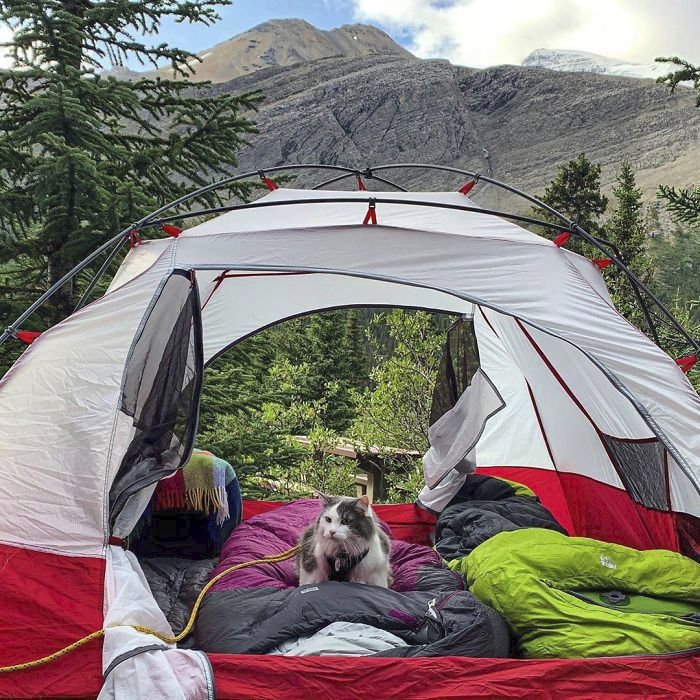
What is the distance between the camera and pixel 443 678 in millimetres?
2105

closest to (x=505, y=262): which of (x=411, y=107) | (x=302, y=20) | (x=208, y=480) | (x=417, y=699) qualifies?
(x=417, y=699)

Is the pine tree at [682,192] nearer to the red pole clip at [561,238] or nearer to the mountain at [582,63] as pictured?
the red pole clip at [561,238]

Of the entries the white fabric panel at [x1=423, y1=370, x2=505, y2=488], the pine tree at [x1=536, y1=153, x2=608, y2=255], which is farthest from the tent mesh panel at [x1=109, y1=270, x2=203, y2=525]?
the pine tree at [x1=536, y1=153, x2=608, y2=255]

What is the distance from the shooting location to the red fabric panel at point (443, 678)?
2053 mm

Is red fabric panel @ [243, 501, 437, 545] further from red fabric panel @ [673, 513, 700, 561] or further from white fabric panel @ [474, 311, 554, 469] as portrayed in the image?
red fabric panel @ [673, 513, 700, 561]

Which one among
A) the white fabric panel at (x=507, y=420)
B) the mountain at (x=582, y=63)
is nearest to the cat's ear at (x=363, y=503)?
the white fabric panel at (x=507, y=420)

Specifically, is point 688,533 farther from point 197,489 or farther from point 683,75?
point 683,75

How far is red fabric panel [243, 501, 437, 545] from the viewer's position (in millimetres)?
4246

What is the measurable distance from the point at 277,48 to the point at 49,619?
479ft

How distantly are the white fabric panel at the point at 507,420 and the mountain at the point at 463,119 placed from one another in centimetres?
6871

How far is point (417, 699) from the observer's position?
2047mm

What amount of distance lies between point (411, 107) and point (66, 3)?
93031mm

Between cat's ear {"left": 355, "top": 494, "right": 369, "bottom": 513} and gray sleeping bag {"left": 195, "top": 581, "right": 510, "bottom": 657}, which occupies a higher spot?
cat's ear {"left": 355, "top": 494, "right": 369, "bottom": 513}

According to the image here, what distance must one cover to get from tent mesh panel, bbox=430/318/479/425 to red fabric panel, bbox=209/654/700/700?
2587 mm
